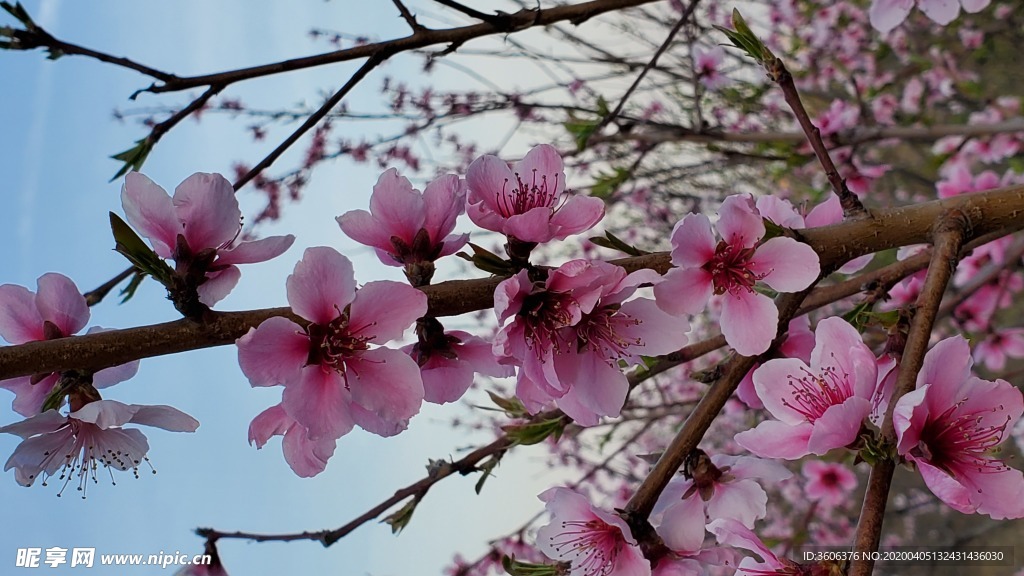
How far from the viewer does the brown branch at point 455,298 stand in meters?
0.79

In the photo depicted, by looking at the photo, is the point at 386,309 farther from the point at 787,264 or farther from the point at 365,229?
the point at 787,264

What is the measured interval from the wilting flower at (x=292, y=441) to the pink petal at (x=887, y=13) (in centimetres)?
193

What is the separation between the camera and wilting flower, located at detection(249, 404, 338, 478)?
3.25 feet

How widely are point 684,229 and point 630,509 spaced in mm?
433

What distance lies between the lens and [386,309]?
0.87 metres

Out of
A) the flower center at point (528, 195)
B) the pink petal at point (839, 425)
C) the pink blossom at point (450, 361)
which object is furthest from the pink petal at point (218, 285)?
the pink petal at point (839, 425)

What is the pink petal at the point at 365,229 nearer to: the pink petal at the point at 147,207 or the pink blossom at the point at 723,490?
the pink petal at the point at 147,207

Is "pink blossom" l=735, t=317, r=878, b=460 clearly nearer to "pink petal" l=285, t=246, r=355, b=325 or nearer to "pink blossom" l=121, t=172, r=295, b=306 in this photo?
"pink petal" l=285, t=246, r=355, b=325

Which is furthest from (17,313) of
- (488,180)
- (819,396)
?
(819,396)

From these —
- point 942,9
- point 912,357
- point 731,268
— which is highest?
point 942,9

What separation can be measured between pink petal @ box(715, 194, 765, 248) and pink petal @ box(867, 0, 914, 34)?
1.36 metres

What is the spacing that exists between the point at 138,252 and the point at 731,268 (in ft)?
2.72

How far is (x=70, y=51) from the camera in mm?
1180

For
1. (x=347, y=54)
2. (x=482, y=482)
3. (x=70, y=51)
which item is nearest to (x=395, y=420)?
(x=482, y=482)
